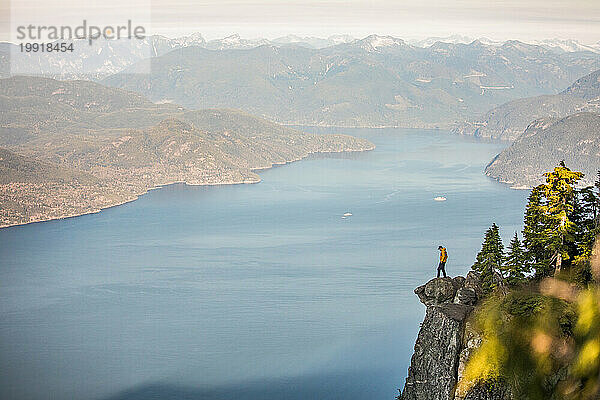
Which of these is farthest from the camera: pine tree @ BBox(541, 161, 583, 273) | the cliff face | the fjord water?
the fjord water

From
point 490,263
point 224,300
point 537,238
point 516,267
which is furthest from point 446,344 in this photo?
point 224,300

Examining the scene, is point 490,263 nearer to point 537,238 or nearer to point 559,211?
point 537,238

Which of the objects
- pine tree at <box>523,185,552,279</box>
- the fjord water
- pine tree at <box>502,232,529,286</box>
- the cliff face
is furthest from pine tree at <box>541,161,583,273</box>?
the fjord water

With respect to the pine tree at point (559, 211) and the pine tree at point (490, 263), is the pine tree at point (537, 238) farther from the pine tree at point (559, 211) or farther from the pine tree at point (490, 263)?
the pine tree at point (490, 263)

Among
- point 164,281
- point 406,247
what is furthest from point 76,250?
point 406,247

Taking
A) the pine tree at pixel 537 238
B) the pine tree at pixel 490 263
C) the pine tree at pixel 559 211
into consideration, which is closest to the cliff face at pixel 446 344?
the pine tree at pixel 490 263

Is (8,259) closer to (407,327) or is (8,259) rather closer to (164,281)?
(164,281)

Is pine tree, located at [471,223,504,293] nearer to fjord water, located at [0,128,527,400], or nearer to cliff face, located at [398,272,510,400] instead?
cliff face, located at [398,272,510,400]
